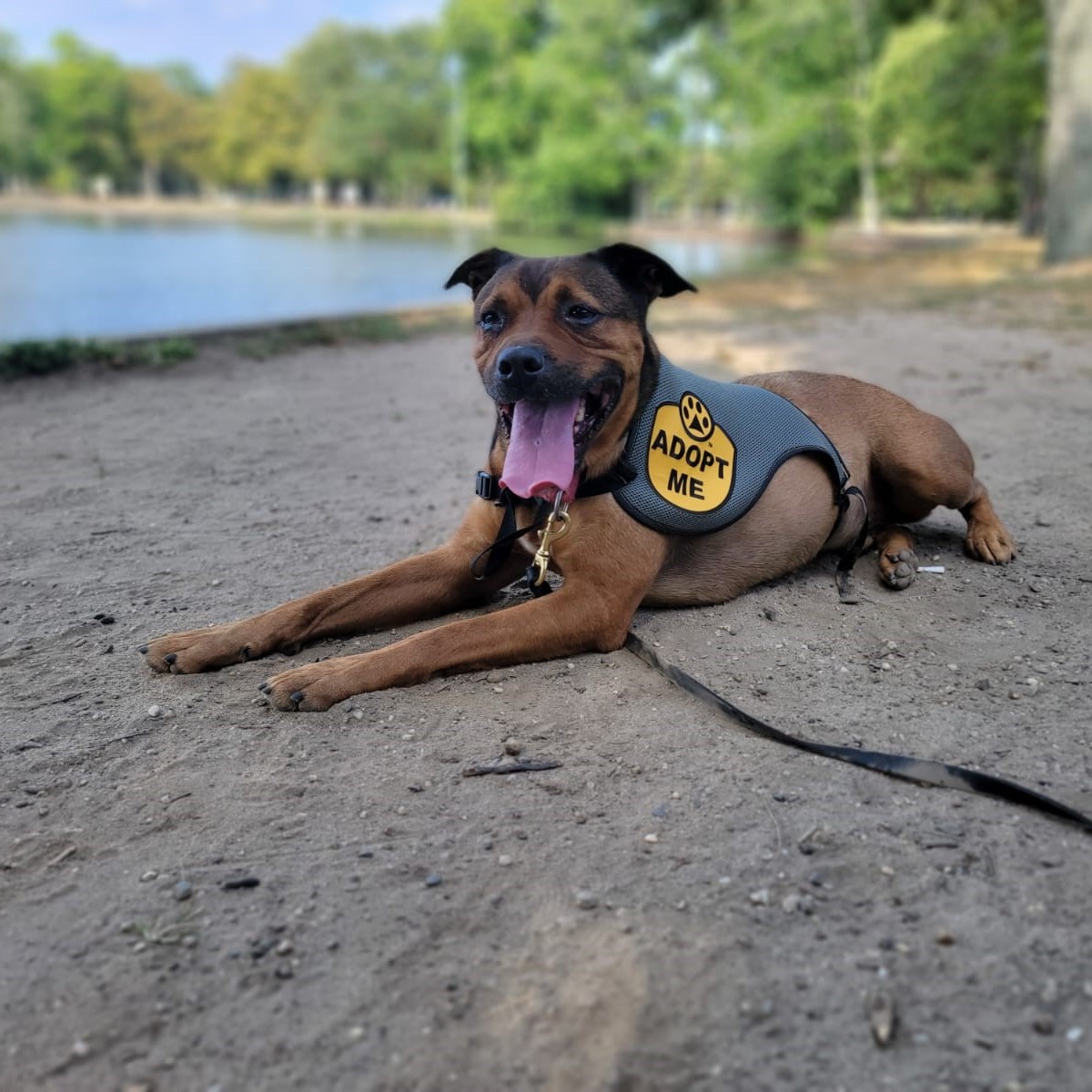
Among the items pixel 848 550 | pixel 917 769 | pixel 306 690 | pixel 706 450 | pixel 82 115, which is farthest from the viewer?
pixel 82 115

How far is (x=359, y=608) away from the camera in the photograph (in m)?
3.90

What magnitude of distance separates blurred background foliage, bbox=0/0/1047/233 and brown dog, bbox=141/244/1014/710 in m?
24.7

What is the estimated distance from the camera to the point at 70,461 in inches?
243

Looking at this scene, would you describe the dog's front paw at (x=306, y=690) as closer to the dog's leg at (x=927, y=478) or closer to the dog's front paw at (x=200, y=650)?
the dog's front paw at (x=200, y=650)

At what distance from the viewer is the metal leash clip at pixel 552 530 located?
3654 millimetres

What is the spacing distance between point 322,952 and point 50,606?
2.51 m

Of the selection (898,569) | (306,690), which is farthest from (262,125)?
(306,690)

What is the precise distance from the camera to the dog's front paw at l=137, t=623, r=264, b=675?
3.57 meters

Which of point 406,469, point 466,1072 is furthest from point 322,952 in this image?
point 406,469

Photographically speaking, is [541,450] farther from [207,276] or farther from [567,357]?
[207,276]

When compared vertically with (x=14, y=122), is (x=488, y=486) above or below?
below

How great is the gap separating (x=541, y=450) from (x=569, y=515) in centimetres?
26

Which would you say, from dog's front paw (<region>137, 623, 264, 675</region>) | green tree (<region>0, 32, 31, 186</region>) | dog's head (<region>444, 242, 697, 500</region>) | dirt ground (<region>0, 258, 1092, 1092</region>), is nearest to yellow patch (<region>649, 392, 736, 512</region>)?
dog's head (<region>444, 242, 697, 500</region>)

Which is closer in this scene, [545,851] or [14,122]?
[545,851]
